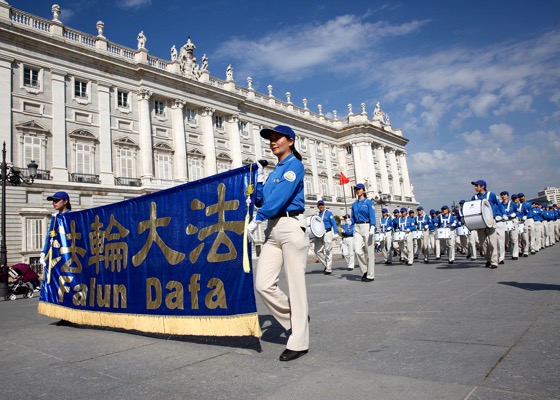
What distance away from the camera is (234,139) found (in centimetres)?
3800

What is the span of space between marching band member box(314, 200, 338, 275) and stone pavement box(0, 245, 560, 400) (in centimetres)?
721

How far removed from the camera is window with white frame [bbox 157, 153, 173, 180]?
31.8 metres

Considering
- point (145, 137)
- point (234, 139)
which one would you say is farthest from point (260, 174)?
point (234, 139)

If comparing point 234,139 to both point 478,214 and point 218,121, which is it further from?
point 478,214

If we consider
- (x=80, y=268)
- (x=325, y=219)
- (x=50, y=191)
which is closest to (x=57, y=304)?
(x=80, y=268)

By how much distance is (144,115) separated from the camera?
101 ft

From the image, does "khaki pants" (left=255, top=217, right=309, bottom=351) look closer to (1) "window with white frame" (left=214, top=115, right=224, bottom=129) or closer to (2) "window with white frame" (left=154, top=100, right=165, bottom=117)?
(2) "window with white frame" (left=154, top=100, right=165, bottom=117)

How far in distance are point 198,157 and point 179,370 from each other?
32981 mm

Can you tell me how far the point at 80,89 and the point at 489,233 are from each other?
27.7 metres

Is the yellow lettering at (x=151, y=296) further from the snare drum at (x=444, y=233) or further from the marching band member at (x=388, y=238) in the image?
the marching band member at (x=388, y=238)

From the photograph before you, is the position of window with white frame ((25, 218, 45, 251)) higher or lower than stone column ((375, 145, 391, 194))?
lower

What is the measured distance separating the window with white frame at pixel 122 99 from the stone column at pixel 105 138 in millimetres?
948

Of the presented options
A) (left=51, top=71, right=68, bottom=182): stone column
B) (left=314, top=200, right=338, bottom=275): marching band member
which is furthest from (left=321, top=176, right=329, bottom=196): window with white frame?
(left=314, top=200, right=338, bottom=275): marching band member

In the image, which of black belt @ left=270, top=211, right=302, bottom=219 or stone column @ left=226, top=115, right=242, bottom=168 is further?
stone column @ left=226, top=115, right=242, bottom=168
